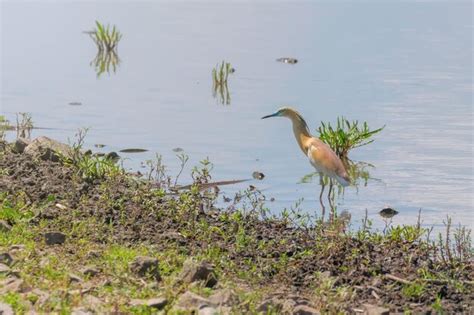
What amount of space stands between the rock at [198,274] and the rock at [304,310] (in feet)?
2.34

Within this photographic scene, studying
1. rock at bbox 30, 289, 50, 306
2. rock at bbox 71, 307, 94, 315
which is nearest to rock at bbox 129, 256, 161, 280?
rock at bbox 30, 289, 50, 306

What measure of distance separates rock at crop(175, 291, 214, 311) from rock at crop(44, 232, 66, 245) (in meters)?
1.86

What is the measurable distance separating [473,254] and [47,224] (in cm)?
309

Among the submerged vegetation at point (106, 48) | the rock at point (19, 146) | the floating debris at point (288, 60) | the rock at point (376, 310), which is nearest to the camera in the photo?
the rock at point (376, 310)

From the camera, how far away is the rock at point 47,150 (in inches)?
405

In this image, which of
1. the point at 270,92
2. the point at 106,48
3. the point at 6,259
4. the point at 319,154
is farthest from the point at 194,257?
the point at 106,48

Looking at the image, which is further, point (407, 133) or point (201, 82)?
point (201, 82)

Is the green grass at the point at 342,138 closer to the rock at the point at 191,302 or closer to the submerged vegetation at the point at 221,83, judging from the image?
the submerged vegetation at the point at 221,83

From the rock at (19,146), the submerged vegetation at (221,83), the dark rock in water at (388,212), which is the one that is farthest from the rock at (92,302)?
the submerged vegetation at (221,83)

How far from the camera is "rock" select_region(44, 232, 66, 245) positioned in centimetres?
758

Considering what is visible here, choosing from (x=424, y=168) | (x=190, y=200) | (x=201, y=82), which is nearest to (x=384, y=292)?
(x=190, y=200)

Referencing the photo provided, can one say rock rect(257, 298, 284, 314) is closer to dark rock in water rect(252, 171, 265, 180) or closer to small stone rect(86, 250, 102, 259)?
small stone rect(86, 250, 102, 259)

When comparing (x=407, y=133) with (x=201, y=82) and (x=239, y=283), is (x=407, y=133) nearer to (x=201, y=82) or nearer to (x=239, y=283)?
(x=201, y=82)

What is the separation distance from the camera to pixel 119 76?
20438 millimetres
